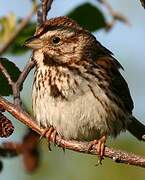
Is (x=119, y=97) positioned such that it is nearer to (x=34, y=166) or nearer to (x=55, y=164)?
(x=34, y=166)

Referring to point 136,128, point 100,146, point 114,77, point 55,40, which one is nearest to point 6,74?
point 100,146

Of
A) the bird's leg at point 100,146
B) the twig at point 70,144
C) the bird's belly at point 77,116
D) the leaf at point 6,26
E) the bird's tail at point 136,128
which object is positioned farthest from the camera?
the bird's tail at point 136,128

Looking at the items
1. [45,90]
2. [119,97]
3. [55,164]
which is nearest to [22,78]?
[45,90]

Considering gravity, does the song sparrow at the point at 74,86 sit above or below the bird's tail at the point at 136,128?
above

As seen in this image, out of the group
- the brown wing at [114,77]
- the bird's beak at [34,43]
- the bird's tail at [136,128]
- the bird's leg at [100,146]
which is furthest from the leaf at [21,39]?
the bird's tail at [136,128]

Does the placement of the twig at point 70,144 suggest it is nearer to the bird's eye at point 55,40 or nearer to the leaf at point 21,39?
the leaf at point 21,39

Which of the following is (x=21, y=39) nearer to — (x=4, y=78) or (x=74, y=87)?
(x=4, y=78)

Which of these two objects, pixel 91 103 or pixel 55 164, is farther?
pixel 55 164

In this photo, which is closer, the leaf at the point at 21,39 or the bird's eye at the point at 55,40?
the leaf at the point at 21,39
